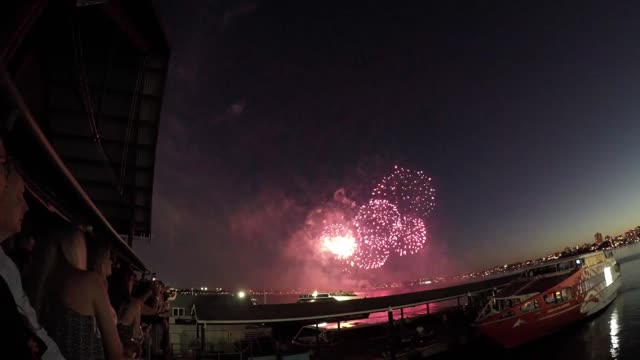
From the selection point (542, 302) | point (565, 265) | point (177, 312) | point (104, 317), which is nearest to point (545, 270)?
point (565, 265)

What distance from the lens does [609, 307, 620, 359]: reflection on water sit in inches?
1060

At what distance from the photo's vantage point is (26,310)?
7.19 feet

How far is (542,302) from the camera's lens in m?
29.3

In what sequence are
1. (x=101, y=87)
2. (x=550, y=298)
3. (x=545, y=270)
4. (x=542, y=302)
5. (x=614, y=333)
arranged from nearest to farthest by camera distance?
1. (x=101, y=87)
2. (x=542, y=302)
3. (x=550, y=298)
4. (x=614, y=333)
5. (x=545, y=270)

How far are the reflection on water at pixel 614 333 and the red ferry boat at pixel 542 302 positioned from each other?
1808mm

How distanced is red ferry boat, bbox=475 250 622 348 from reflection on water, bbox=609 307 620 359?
1808 millimetres

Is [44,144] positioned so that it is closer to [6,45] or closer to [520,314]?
[6,45]

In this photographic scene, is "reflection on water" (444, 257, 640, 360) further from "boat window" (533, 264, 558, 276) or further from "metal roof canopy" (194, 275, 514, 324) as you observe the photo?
"metal roof canopy" (194, 275, 514, 324)

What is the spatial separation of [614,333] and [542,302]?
881 centimetres

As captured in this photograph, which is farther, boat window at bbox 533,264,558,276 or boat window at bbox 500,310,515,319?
boat window at bbox 533,264,558,276

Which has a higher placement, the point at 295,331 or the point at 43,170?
the point at 43,170

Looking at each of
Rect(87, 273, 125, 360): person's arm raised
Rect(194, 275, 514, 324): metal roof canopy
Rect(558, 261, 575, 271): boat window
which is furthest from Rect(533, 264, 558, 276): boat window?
Rect(87, 273, 125, 360): person's arm raised

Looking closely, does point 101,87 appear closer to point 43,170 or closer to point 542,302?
point 43,170

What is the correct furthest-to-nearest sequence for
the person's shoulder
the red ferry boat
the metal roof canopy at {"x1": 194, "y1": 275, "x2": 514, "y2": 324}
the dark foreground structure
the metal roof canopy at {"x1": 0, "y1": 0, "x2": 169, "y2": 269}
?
the red ferry boat, the dark foreground structure, the metal roof canopy at {"x1": 194, "y1": 275, "x2": 514, "y2": 324}, the metal roof canopy at {"x1": 0, "y1": 0, "x2": 169, "y2": 269}, the person's shoulder
